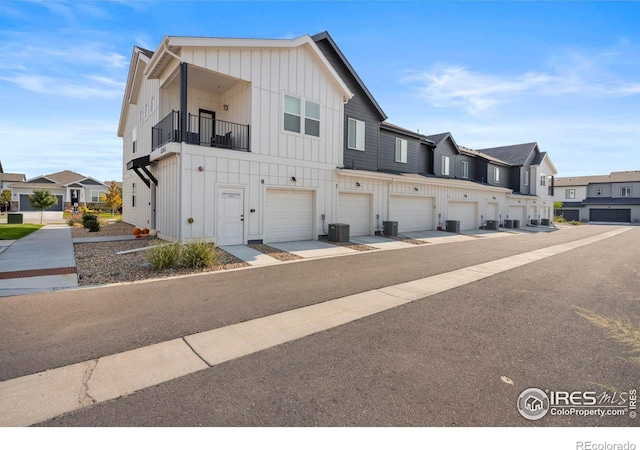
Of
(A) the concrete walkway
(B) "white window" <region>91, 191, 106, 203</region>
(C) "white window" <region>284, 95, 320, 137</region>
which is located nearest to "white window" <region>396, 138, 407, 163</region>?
(C) "white window" <region>284, 95, 320, 137</region>

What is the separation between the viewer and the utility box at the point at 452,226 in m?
20.7

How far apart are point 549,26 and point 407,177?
34.3 feet

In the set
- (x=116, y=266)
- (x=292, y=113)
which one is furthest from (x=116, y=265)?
(x=292, y=113)

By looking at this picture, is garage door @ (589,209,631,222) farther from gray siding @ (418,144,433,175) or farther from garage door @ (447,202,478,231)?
gray siding @ (418,144,433,175)

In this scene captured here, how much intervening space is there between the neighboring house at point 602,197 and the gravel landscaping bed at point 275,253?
53262 mm

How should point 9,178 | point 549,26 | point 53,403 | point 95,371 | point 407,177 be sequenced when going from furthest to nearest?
point 9,178
point 407,177
point 549,26
point 95,371
point 53,403

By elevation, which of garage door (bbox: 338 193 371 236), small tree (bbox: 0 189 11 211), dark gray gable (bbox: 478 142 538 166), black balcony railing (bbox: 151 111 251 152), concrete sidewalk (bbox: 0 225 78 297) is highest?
dark gray gable (bbox: 478 142 538 166)

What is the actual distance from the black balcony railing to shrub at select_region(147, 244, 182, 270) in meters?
4.68

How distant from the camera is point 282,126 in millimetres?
13539

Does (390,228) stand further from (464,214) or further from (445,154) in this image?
(445,154)

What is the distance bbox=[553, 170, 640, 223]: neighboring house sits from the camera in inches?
1747

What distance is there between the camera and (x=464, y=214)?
23.7 meters
